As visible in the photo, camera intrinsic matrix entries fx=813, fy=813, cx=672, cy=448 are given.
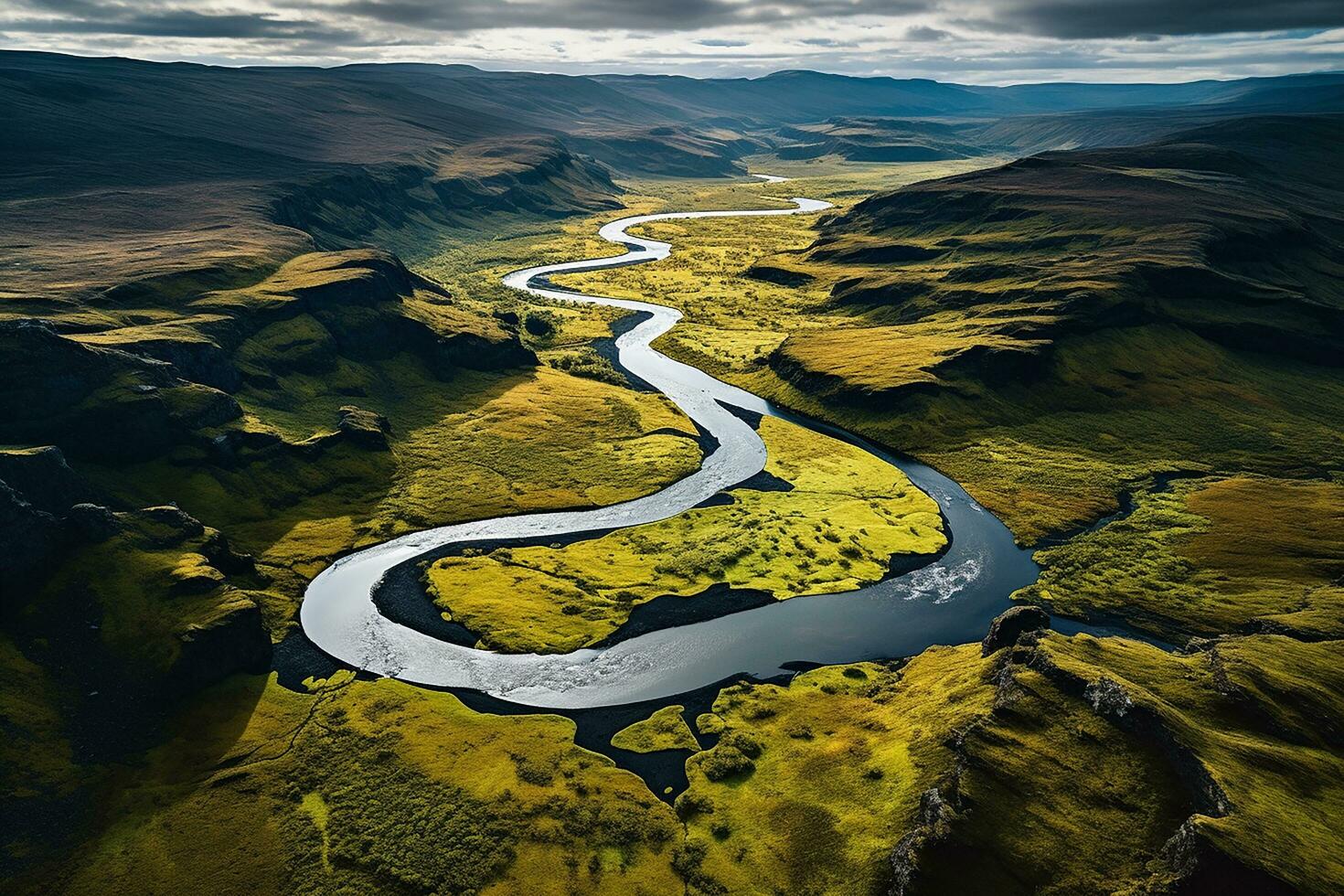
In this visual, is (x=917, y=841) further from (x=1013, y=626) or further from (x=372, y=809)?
(x=372, y=809)

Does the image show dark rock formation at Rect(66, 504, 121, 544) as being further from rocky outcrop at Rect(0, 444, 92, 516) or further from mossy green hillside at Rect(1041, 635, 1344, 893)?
mossy green hillside at Rect(1041, 635, 1344, 893)

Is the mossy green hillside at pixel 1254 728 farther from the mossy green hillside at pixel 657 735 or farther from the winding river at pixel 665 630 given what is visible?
the mossy green hillside at pixel 657 735

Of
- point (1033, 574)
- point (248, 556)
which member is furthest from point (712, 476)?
point (248, 556)

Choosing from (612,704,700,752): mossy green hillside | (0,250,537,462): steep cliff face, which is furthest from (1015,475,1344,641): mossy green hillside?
(0,250,537,462): steep cliff face

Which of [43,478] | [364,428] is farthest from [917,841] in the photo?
[364,428]

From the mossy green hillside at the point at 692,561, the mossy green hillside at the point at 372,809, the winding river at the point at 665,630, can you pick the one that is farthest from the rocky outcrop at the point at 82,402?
the mossy green hillside at the point at 372,809

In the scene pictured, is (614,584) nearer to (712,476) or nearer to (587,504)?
(587,504)
